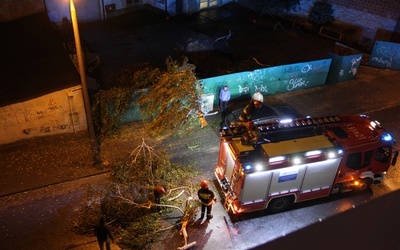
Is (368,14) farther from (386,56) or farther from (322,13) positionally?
(386,56)

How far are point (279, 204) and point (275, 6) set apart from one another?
15.8m

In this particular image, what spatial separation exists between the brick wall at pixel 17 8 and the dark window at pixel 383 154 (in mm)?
17415

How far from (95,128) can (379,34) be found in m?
16.5

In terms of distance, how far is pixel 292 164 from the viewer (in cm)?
932

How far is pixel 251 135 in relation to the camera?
949cm

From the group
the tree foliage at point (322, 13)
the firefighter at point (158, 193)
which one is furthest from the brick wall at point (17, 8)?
the tree foliage at point (322, 13)

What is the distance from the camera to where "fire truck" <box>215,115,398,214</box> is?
9320 millimetres

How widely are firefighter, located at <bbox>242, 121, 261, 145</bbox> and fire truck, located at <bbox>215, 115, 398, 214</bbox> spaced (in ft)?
0.39

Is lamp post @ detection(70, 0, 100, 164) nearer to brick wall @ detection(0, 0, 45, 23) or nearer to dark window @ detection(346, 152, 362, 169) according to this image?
dark window @ detection(346, 152, 362, 169)

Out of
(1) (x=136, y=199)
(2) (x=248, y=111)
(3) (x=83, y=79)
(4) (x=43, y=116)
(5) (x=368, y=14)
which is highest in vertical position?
(5) (x=368, y=14)

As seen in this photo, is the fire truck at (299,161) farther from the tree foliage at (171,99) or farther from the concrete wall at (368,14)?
the concrete wall at (368,14)

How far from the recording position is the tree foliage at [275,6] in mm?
22422

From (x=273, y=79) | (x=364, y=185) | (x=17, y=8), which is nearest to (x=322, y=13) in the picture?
(x=273, y=79)

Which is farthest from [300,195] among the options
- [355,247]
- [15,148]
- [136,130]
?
[15,148]
